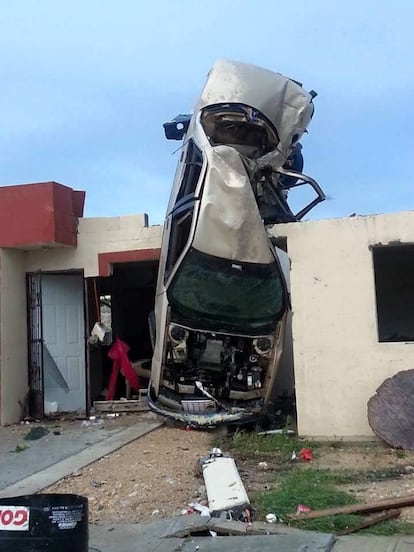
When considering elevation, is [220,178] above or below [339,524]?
above

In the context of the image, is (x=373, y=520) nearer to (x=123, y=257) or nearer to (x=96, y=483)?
(x=96, y=483)

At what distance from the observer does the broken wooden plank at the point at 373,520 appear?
18.7ft

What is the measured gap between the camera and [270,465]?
8.27m

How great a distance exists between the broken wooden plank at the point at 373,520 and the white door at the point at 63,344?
758cm

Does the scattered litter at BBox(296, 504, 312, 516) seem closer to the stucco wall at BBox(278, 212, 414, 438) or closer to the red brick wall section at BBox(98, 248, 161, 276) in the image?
the stucco wall at BBox(278, 212, 414, 438)

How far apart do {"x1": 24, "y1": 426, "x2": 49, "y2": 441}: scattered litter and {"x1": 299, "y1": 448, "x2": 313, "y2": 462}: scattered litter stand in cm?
405

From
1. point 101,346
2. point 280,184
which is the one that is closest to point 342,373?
point 280,184

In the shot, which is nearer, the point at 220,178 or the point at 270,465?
the point at 270,465

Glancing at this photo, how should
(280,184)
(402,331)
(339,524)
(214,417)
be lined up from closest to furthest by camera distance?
(339,524) → (214,417) → (280,184) → (402,331)

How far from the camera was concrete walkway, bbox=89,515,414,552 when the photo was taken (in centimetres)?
532

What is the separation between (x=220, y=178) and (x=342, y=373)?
3.16 metres

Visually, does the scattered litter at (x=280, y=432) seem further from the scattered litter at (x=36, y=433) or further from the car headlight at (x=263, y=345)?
the scattered litter at (x=36, y=433)

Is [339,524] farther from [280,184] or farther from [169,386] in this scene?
[280,184]

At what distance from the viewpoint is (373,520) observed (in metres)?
5.84
